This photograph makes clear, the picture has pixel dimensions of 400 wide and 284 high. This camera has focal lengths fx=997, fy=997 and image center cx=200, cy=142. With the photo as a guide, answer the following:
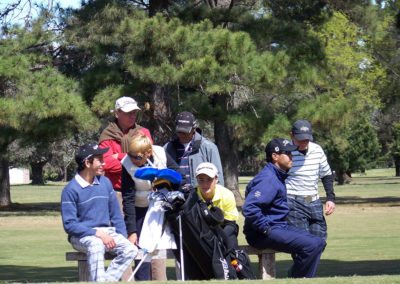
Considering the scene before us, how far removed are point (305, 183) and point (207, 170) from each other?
230cm

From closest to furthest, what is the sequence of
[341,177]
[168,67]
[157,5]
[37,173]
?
1. [168,67]
2. [157,5]
3. [341,177]
4. [37,173]

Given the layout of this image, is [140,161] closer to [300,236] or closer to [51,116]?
[300,236]

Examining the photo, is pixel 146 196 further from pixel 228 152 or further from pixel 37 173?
pixel 37 173

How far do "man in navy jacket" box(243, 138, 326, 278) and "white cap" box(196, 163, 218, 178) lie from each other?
71 centimetres

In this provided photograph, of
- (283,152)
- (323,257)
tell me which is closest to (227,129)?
(323,257)

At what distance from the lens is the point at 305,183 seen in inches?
489

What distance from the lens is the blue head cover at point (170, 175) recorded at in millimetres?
10281

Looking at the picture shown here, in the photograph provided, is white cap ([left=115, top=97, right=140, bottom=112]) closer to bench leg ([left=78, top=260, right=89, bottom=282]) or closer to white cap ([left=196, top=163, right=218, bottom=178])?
white cap ([left=196, top=163, right=218, bottom=178])

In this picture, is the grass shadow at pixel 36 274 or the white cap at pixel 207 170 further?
the grass shadow at pixel 36 274

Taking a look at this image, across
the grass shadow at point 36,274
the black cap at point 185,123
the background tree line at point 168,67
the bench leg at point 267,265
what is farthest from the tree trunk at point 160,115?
the black cap at point 185,123

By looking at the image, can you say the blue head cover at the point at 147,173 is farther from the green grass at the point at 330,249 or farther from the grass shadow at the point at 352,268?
the grass shadow at the point at 352,268

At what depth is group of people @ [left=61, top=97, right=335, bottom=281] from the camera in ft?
33.8

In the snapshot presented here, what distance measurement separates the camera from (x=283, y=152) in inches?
447

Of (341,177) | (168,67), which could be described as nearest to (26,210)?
(168,67)
